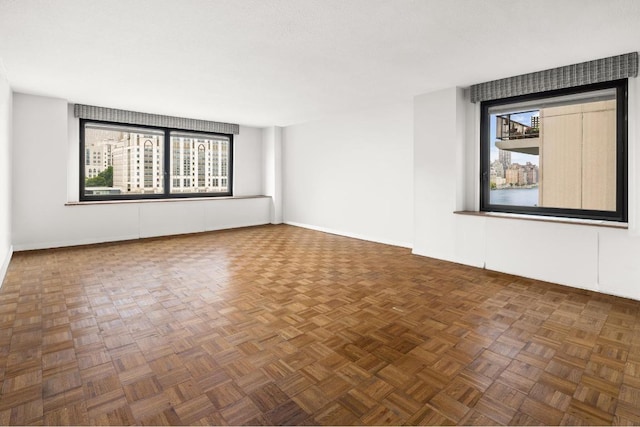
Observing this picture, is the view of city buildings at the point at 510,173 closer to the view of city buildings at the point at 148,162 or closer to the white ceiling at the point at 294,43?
the white ceiling at the point at 294,43

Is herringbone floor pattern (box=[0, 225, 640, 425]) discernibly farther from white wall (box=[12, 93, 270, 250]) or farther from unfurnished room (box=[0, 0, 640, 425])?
white wall (box=[12, 93, 270, 250])

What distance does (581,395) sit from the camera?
5.65 ft

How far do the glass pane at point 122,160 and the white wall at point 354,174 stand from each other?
2805 millimetres

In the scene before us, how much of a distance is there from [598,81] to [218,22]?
3.76 metres

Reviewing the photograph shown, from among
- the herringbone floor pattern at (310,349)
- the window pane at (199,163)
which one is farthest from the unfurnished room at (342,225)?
the window pane at (199,163)

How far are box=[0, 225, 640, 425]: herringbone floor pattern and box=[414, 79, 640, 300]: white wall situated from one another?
0.25 m

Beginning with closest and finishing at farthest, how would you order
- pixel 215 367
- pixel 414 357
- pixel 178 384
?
pixel 178 384
pixel 215 367
pixel 414 357

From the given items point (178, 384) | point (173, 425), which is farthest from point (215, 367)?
point (173, 425)

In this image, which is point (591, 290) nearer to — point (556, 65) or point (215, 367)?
point (556, 65)

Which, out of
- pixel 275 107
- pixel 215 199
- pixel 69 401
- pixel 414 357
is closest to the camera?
pixel 69 401

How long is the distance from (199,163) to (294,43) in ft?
16.7

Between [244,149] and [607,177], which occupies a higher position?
[244,149]

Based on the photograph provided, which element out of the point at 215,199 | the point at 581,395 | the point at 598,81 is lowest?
the point at 581,395

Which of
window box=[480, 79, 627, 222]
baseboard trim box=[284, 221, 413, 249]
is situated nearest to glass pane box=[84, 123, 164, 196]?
baseboard trim box=[284, 221, 413, 249]
